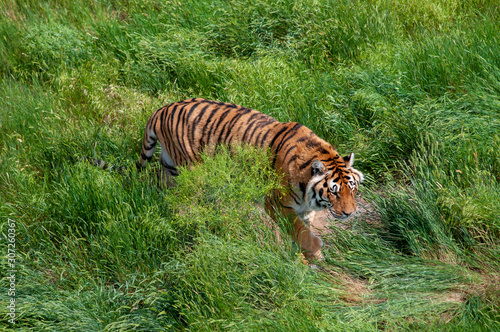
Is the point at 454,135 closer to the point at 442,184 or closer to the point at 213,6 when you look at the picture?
the point at 442,184

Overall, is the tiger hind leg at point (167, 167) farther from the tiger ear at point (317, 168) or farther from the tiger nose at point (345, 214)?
the tiger nose at point (345, 214)

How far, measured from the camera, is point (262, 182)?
3.77m

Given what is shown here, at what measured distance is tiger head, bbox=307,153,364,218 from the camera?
3959 mm

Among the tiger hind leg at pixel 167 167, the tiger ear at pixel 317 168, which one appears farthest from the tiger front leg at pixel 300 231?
the tiger hind leg at pixel 167 167

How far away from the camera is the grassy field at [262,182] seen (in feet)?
10.8

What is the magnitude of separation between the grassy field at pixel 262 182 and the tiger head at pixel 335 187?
0.57 feet

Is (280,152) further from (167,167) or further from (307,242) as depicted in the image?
(167,167)

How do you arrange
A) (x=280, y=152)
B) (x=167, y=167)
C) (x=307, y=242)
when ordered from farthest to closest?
(x=167, y=167) < (x=280, y=152) < (x=307, y=242)

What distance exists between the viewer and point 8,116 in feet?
18.4

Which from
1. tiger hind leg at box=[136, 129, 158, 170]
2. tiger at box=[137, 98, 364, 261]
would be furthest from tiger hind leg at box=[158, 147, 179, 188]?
tiger hind leg at box=[136, 129, 158, 170]

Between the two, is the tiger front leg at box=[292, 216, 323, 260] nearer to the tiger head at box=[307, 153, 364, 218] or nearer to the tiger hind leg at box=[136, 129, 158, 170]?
the tiger head at box=[307, 153, 364, 218]

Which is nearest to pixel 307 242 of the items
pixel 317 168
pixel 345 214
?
pixel 345 214

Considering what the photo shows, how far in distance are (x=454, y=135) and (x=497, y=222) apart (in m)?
1.05

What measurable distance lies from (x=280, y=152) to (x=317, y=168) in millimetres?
433
